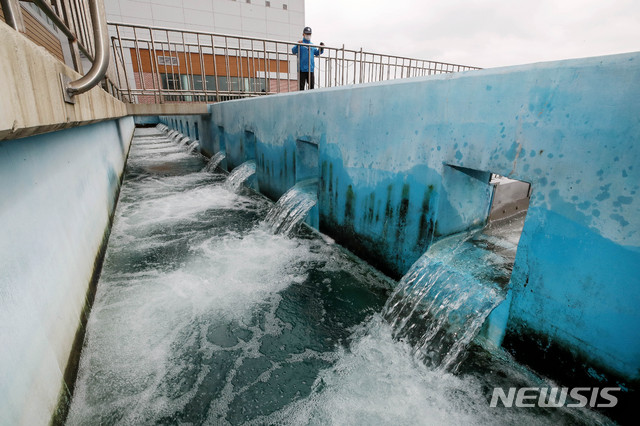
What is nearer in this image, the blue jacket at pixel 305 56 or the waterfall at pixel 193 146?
the blue jacket at pixel 305 56

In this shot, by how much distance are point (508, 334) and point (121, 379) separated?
3435 millimetres

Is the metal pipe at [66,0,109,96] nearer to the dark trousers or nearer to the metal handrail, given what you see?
the metal handrail

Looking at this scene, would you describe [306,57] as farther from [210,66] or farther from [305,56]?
[210,66]

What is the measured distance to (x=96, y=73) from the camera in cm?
204

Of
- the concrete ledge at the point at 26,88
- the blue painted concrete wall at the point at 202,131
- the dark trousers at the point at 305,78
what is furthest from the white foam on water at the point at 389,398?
the blue painted concrete wall at the point at 202,131

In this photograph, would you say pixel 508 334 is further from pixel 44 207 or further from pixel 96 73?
pixel 44 207

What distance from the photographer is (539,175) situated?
2.27m

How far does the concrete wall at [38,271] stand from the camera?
1746 mm

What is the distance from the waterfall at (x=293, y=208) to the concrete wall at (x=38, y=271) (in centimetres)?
288

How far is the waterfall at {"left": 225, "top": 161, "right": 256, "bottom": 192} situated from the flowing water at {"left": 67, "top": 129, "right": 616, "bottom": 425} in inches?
126

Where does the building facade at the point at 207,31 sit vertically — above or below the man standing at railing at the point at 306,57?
above

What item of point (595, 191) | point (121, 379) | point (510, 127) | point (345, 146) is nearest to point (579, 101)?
point (510, 127)

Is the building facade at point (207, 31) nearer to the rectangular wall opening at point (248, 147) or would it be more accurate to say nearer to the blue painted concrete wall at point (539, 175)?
the rectangular wall opening at point (248, 147)

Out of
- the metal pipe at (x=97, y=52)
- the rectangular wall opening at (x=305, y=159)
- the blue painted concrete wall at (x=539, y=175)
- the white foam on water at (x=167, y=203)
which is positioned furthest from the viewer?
the white foam on water at (x=167, y=203)
